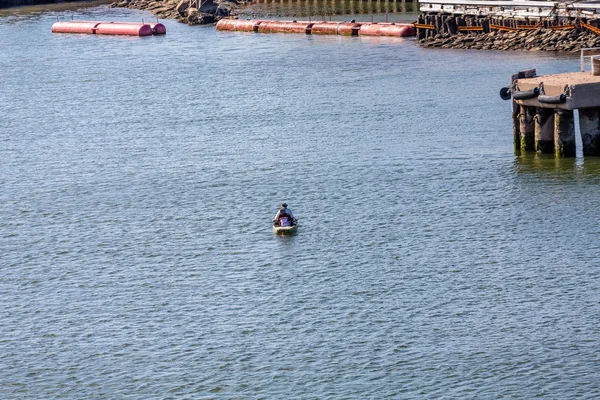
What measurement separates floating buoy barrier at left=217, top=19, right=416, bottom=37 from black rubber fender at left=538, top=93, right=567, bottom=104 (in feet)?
221

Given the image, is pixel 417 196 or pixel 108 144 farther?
pixel 108 144

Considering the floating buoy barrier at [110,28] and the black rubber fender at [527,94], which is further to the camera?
the floating buoy barrier at [110,28]

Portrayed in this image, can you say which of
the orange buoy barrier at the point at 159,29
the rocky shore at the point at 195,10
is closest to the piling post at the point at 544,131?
the orange buoy barrier at the point at 159,29

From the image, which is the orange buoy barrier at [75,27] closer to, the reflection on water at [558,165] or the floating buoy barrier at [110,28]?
the floating buoy barrier at [110,28]

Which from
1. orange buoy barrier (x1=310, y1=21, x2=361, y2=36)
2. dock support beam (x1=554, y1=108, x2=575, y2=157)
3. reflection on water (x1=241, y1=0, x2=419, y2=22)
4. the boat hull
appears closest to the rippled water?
the boat hull

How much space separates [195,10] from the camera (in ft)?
520

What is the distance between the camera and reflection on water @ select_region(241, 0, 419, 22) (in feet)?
489

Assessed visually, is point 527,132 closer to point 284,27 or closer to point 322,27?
point 322,27

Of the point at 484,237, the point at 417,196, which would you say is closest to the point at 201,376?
the point at 484,237

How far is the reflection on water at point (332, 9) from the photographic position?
149000 mm

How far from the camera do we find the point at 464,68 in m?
100

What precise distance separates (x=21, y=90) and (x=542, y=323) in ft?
247

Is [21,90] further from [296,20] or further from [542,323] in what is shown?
[542,323]

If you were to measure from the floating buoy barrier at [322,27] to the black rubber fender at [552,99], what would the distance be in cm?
6726
